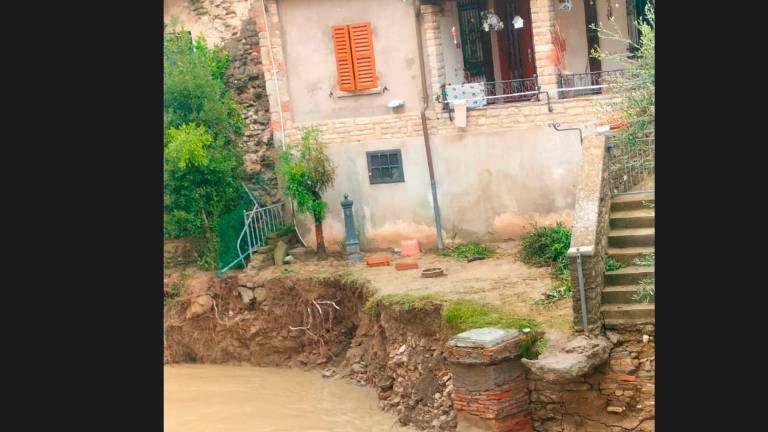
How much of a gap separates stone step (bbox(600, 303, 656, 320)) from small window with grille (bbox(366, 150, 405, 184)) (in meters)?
6.57

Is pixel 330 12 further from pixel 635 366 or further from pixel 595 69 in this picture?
pixel 635 366

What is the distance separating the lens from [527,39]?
2123cm

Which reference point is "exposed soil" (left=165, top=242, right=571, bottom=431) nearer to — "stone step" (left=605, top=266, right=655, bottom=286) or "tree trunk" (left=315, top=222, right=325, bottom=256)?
"tree trunk" (left=315, top=222, right=325, bottom=256)

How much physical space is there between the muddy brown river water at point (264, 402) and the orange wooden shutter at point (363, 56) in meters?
5.24

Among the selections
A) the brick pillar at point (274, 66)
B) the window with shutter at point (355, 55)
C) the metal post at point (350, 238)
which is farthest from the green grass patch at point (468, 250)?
the brick pillar at point (274, 66)

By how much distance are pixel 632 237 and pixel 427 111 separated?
580 centimetres

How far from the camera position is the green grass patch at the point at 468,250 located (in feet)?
61.8

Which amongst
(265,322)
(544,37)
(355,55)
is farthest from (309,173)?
(544,37)

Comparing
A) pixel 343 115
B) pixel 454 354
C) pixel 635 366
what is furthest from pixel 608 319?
pixel 343 115

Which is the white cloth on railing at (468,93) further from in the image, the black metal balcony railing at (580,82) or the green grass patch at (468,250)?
the green grass patch at (468,250)

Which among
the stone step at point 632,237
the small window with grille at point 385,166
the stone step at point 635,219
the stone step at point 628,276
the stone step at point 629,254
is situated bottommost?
the stone step at point 628,276

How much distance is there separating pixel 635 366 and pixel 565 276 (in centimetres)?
299

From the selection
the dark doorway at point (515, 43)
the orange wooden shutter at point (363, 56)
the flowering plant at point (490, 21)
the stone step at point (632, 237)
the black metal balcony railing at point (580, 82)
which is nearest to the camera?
the stone step at point (632, 237)

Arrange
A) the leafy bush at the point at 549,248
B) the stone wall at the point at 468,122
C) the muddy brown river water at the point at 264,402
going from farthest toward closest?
the stone wall at the point at 468,122 → the leafy bush at the point at 549,248 → the muddy brown river water at the point at 264,402
